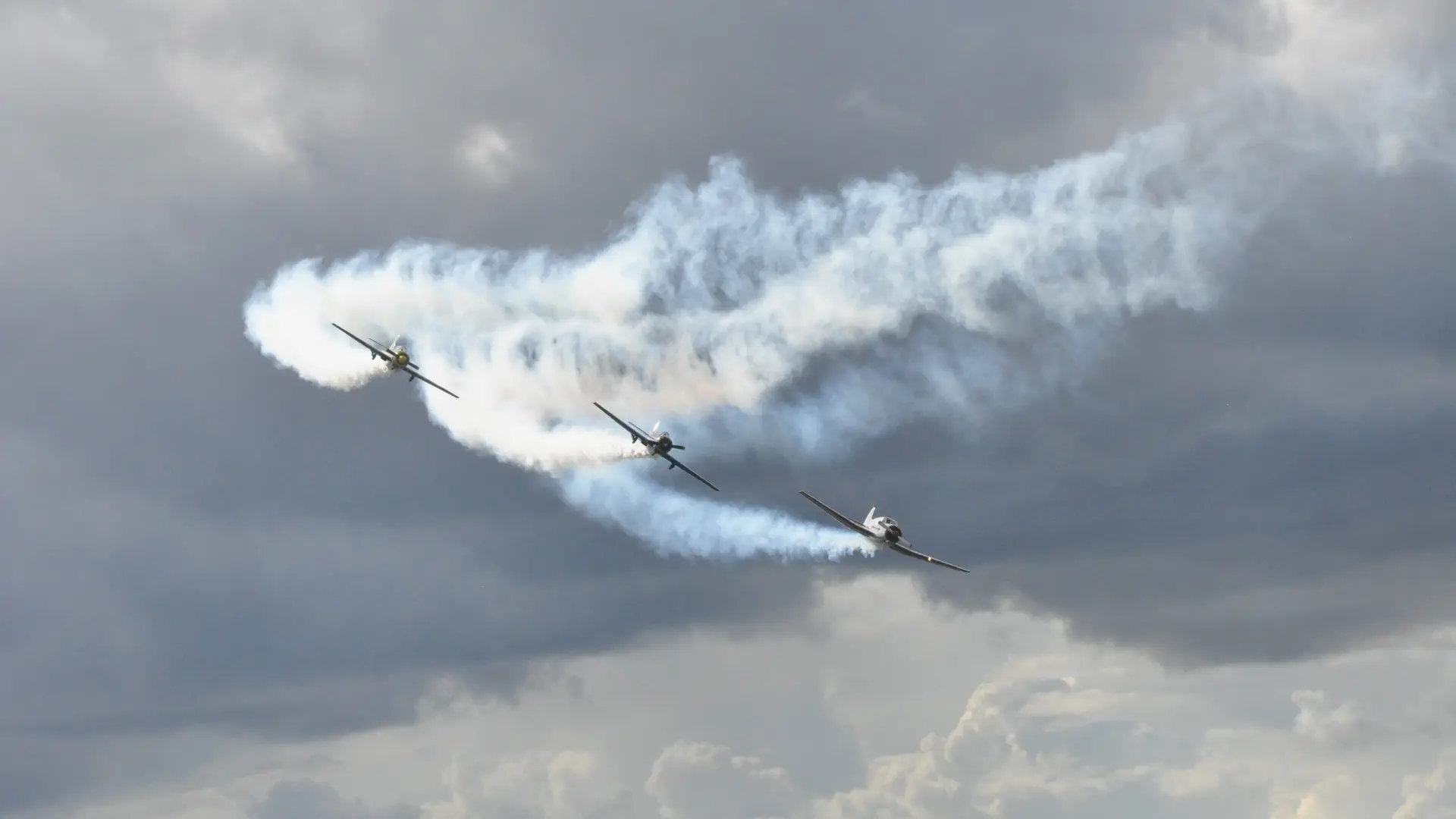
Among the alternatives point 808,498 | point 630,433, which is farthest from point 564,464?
point 808,498

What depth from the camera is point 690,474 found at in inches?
7721

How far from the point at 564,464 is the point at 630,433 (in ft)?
20.9

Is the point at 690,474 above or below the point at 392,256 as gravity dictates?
below

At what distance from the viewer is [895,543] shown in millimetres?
189500

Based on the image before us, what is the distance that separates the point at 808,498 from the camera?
18950cm

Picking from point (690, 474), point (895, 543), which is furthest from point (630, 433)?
point (895, 543)

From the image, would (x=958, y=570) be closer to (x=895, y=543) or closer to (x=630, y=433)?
(x=895, y=543)

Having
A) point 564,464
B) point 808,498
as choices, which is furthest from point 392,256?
point 808,498

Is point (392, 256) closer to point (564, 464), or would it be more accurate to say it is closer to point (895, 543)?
point (564, 464)

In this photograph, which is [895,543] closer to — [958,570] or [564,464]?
[958,570]

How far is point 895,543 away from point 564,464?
2356cm

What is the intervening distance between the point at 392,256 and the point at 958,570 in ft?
137

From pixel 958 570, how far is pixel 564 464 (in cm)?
2675

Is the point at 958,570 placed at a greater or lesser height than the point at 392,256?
lesser
